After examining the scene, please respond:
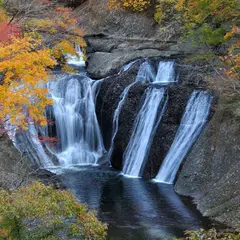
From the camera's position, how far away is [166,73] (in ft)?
69.9

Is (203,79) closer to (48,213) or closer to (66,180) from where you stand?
(66,180)

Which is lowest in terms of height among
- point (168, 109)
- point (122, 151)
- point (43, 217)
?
point (122, 151)

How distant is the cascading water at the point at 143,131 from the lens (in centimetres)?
1855

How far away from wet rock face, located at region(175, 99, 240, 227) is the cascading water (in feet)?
8.37

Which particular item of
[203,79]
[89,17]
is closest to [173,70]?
[203,79]

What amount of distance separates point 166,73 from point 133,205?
360 inches

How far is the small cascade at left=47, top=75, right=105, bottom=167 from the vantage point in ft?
68.5

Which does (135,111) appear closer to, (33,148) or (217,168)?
(33,148)

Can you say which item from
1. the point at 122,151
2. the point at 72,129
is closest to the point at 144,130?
the point at 122,151

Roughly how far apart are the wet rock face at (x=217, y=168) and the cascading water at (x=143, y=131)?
2.55m

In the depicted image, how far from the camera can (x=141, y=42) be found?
26.2 meters

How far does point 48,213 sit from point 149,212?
6663 millimetres

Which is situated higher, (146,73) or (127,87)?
(146,73)

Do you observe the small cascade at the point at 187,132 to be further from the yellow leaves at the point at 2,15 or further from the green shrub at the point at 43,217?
the green shrub at the point at 43,217
